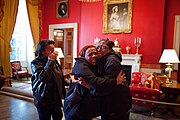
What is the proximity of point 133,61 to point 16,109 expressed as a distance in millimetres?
4015

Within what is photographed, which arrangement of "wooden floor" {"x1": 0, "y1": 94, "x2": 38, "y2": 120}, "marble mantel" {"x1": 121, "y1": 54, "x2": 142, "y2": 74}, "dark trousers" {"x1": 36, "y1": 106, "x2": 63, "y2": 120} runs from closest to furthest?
1. "dark trousers" {"x1": 36, "y1": 106, "x2": 63, "y2": 120}
2. "wooden floor" {"x1": 0, "y1": 94, "x2": 38, "y2": 120}
3. "marble mantel" {"x1": 121, "y1": 54, "x2": 142, "y2": 74}

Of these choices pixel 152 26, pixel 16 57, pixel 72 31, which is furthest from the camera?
pixel 72 31

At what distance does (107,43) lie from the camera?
1712 mm

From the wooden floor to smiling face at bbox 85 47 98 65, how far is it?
89.9 inches

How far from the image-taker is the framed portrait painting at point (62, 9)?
7.92 metres

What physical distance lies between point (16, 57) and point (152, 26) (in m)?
5.70

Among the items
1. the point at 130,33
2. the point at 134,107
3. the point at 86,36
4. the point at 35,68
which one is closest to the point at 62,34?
the point at 86,36

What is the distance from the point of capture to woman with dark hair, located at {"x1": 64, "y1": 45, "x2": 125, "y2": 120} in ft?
4.67

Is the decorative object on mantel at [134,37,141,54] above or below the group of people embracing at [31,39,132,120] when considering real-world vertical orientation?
above

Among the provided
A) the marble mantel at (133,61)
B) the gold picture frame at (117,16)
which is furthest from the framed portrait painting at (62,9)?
the marble mantel at (133,61)

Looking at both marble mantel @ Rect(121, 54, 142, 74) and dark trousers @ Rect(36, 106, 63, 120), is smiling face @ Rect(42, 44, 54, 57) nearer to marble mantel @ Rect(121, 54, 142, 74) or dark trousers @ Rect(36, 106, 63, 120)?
dark trousers @ Rect(36, 106, 63, 120)

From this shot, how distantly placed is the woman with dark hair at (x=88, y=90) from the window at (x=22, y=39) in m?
6.89

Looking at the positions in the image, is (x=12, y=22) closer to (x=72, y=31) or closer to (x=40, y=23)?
(x=40, y=23)

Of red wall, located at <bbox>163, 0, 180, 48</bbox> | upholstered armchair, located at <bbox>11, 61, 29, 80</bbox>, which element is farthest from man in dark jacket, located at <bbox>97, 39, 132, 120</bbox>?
upholstered armchair, located at <bbox>11, 61, 29, 80</bbox>
